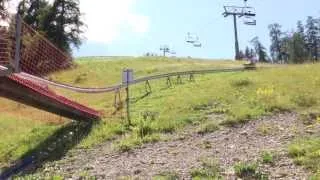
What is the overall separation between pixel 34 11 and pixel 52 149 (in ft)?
177

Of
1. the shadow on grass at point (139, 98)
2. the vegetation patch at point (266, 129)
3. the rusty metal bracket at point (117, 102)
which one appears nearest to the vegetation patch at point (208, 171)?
the vegetation patch at point (266, 129)

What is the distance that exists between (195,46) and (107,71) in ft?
103

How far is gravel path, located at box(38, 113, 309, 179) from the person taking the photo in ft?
51.2

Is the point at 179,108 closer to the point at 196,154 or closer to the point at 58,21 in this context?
the point at 196,154

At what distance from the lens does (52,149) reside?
2062 centimetres

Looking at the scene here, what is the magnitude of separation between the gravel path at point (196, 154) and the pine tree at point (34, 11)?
50.7 meters

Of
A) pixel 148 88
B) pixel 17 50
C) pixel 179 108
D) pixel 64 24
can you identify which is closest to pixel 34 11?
pixel 64 24

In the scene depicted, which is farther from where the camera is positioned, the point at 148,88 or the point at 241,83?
the point at 148,88

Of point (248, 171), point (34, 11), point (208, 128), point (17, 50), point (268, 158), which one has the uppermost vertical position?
point (34, 11)

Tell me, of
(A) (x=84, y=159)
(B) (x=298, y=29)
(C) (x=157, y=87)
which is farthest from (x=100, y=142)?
(B) (x=298, y=29)

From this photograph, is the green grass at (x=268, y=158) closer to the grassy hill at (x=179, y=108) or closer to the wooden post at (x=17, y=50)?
the grassy hill at (x=179, y=108)

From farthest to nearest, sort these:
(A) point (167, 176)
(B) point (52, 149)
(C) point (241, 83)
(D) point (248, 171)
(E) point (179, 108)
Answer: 1. (C) point (241, 83)
2. (E) point (179, 108)
3. (B) point (52, 149)
4. (A) point (167, 176)
5. (D) point (248, 171)

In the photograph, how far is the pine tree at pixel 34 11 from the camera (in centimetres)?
6888

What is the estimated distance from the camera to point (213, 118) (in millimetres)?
21266
